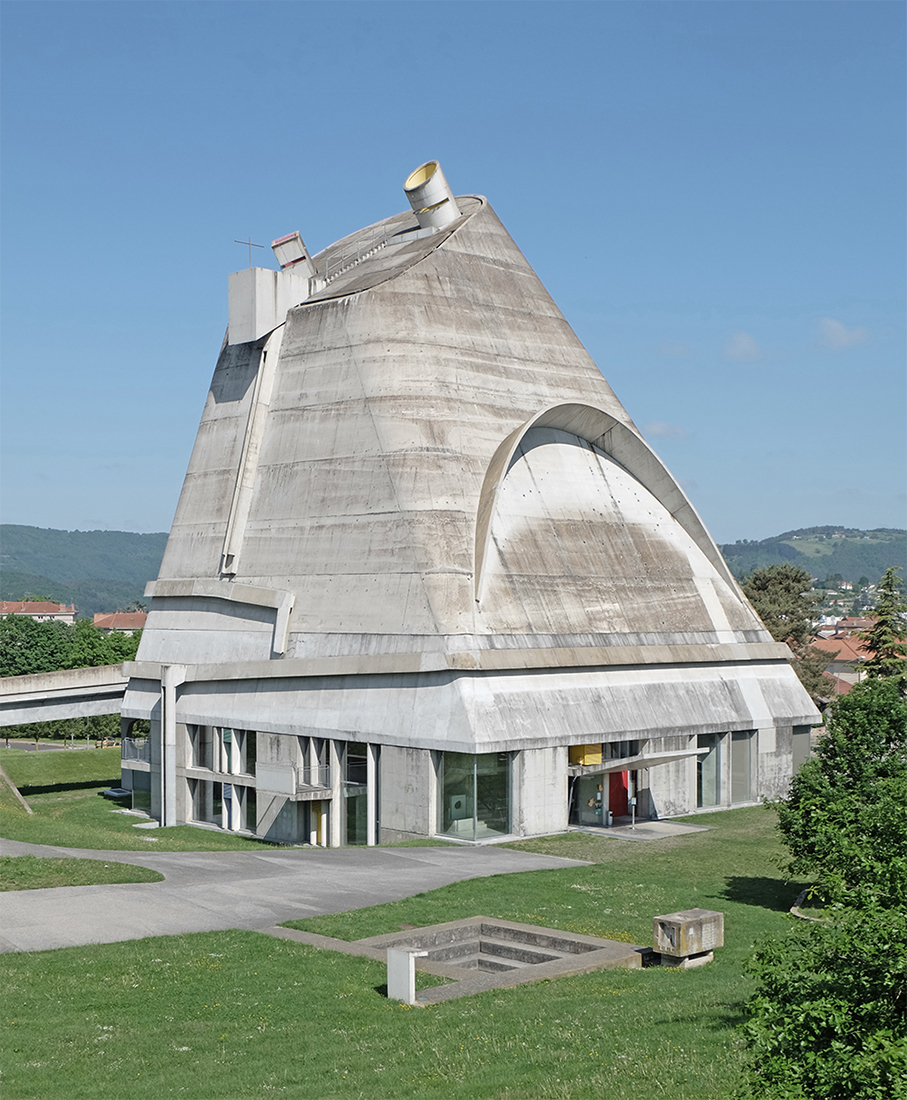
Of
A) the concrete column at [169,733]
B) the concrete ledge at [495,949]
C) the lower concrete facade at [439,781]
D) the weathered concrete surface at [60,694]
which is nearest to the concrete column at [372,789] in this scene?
the lower concrete facade at [439,781]

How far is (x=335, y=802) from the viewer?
142 feet

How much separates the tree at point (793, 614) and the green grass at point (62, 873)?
5456 cm

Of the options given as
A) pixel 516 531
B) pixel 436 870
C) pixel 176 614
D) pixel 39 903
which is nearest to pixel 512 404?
pixel 516 531

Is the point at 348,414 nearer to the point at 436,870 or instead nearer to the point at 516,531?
the point at 516,531

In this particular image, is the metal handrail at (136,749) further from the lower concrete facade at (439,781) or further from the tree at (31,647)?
the tree at (31,647)

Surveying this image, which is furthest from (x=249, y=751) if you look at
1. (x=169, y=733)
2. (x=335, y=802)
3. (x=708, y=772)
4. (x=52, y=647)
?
(x=52, y=647)

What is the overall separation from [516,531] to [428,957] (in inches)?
957

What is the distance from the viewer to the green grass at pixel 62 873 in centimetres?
2780

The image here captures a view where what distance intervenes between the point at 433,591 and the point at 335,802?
335 inches

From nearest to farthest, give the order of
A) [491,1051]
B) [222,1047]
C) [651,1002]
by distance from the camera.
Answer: [491,1051]
[222,1047]
[651,1002]

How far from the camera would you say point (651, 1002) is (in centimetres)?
1848

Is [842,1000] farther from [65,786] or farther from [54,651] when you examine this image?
[54,651]

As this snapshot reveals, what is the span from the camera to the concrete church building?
4156cm

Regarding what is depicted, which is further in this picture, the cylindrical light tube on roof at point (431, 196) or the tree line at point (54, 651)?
the tree line at point (54, 651)
